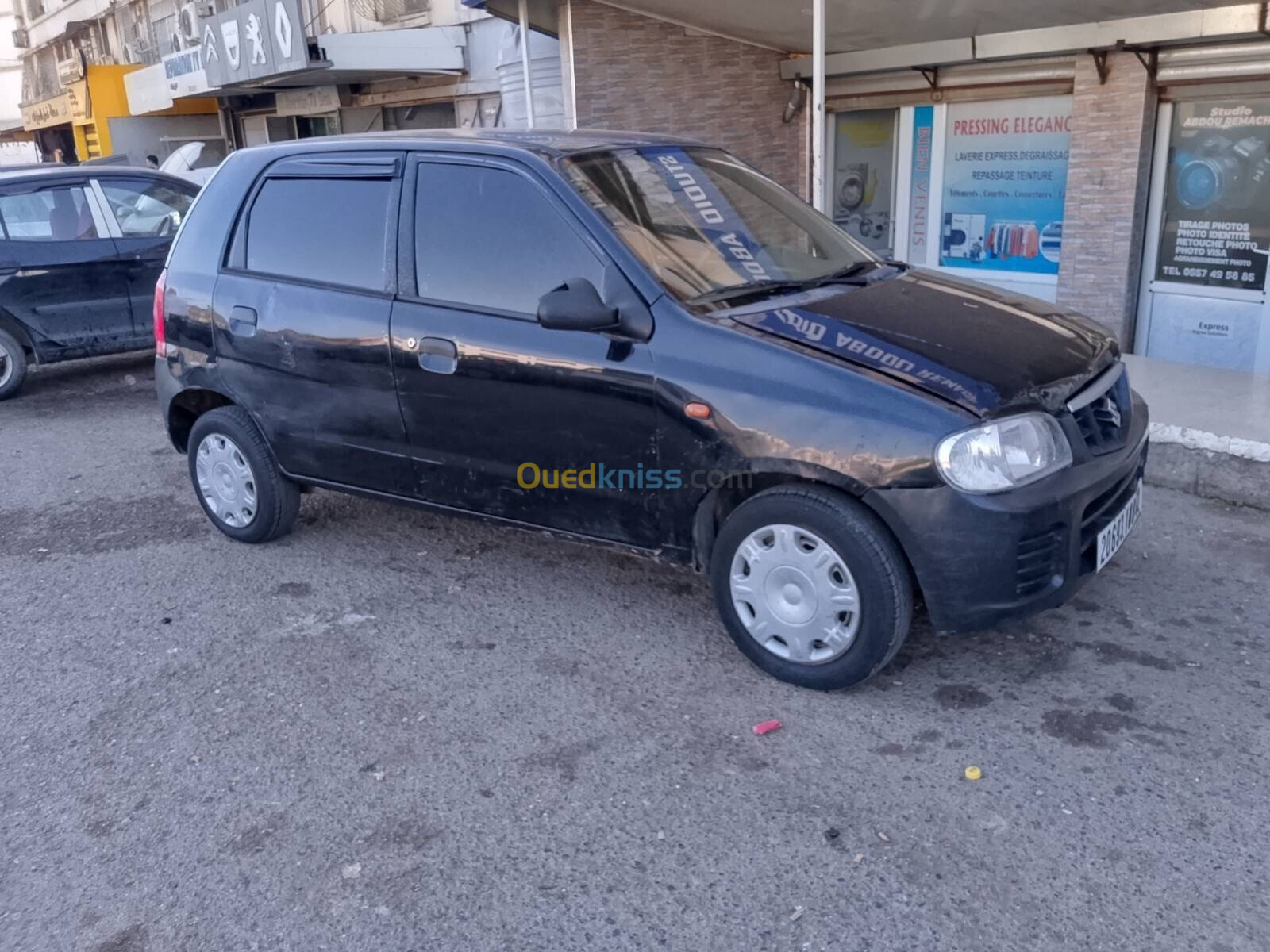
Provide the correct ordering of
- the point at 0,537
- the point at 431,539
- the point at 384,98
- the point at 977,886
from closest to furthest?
the point at 977,886, the point at 431,539, the point at 0,537, the point at 384,98

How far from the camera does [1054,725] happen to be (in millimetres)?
3566

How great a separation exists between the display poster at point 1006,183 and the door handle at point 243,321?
6.76 meters

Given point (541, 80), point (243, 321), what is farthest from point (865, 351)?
point (541, 80)

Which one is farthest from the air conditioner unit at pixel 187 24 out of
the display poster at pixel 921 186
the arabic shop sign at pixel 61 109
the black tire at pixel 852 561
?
the black tire at pixel 852 561

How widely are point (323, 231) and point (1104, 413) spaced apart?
10.7 ft

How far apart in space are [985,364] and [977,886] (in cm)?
164

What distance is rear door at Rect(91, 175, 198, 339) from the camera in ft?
30.2

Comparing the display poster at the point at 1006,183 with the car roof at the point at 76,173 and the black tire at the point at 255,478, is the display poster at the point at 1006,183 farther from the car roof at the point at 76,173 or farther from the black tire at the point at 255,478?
the car roof at the point at 76,173

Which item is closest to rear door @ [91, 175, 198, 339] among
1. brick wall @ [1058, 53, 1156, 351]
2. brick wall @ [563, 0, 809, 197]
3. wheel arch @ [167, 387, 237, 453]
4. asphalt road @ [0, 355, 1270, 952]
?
brick wall @ [563, 0, 809, 197]

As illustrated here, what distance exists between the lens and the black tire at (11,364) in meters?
9.02

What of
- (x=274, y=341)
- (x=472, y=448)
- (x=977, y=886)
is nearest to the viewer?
(x=977, y=886)

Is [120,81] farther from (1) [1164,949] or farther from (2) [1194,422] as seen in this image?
(1) [1164,949]

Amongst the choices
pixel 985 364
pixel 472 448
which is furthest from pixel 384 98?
pixel 985 364

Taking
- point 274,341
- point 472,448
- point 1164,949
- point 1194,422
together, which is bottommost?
point 1164,949
